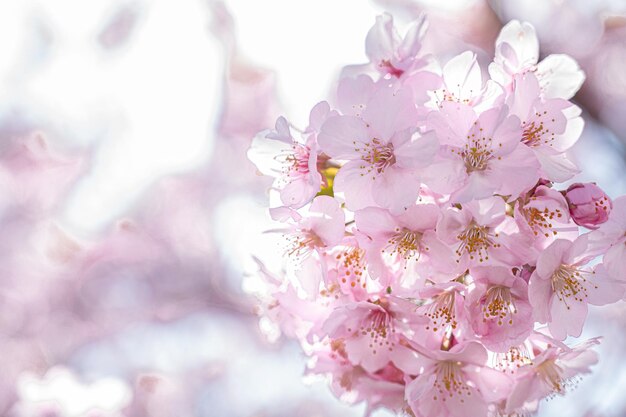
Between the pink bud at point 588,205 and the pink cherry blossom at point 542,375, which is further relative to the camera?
the pink cherry blossom at point 542,375

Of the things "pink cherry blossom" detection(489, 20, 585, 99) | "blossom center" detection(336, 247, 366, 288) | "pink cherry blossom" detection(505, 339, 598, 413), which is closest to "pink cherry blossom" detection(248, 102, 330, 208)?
"blossom center" detection(336, 247, 366, 288)

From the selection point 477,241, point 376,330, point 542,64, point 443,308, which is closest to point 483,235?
point 477,241

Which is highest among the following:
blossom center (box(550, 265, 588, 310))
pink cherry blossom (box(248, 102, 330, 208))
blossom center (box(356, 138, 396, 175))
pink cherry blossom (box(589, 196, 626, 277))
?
blossom center (box(356, 138, 396, 175))

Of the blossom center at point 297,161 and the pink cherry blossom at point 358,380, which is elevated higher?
the blossom center at point 297,161

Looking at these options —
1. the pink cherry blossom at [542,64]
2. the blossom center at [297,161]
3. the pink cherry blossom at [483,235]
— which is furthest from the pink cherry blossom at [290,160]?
the pink cherry blossom at [542,64]

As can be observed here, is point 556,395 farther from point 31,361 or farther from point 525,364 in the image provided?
point 31,361

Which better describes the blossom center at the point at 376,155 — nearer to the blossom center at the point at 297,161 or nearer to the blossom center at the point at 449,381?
the blossom center at the point at 297,161

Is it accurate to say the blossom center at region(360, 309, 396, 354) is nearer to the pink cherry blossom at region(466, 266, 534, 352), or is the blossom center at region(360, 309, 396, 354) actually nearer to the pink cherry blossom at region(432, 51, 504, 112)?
the pink cherry blossom at region(466, 266, 534, 352)
